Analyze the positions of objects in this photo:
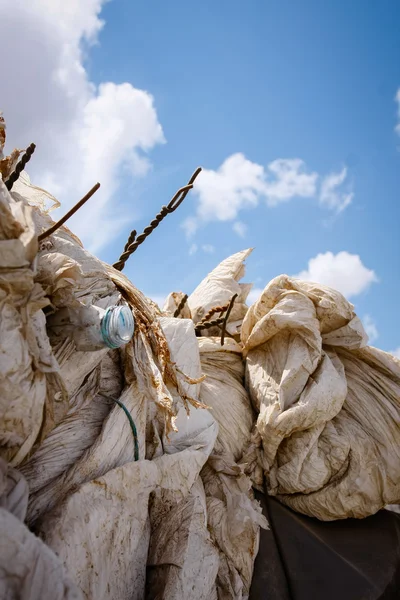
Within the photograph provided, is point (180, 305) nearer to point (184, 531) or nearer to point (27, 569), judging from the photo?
point (184, 531)

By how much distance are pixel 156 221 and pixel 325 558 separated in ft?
6.99

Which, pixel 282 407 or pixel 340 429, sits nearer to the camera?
pixel 282 407

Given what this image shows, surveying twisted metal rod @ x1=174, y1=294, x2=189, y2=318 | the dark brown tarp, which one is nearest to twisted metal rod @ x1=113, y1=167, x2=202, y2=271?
twisted metal rod @ x1=174, y1=294, x2=189, y2=318

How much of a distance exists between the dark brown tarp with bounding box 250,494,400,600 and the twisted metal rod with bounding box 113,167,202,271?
5.45 feet

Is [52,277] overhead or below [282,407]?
below

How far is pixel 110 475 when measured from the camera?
203cm

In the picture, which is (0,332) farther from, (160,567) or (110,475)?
(160,567)

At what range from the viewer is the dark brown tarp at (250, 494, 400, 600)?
272 cm

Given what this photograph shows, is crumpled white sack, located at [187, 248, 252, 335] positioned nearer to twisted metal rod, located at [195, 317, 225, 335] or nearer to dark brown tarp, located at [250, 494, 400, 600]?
twisted metal rod, located at [195, 317, 225, 335]

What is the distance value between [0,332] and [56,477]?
77 cm

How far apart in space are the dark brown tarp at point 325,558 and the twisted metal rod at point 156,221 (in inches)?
65.4

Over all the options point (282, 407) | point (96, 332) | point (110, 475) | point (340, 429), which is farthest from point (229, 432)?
point (96, 332)

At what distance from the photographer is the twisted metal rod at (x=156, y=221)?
2.91m

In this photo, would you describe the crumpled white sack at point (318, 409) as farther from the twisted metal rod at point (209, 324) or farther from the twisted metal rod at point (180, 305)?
the twisted metal rod at point (180, 305)
